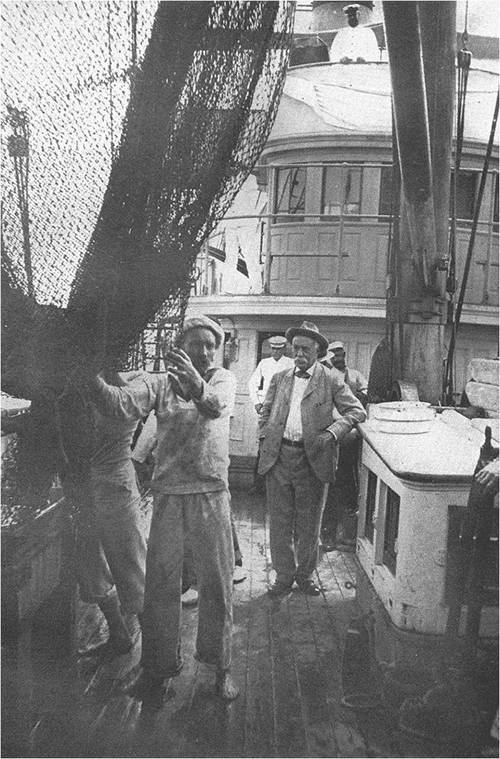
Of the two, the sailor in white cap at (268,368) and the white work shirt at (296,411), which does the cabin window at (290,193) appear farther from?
the white work shirt at (296,411)

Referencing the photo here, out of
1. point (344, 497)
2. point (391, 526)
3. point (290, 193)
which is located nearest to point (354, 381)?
point (344, 497)

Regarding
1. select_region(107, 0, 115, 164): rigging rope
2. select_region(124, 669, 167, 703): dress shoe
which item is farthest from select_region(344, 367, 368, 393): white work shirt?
select_region(107, 0, 115, 164): rigging rope

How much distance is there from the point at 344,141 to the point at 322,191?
66cm

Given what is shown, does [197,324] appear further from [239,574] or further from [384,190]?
[384,190]

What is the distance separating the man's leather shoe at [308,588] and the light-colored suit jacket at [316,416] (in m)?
0.70

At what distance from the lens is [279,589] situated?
4.26 metres

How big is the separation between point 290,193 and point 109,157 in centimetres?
685

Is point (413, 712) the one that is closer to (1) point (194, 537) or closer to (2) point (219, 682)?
(2) point (219, 682)

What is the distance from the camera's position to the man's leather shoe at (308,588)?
427cm

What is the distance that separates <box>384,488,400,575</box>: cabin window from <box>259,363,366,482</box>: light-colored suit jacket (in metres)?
0.57

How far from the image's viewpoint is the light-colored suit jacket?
4.28m

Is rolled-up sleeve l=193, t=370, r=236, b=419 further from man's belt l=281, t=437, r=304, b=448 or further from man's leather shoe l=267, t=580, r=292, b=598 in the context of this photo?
man's leather shoe l=267, t=580, r=292, b=598

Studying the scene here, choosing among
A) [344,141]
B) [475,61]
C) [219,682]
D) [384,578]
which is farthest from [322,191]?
[219,682]

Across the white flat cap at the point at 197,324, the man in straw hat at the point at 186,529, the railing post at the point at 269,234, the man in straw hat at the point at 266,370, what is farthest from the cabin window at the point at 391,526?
the railing post at the point at 269,234
